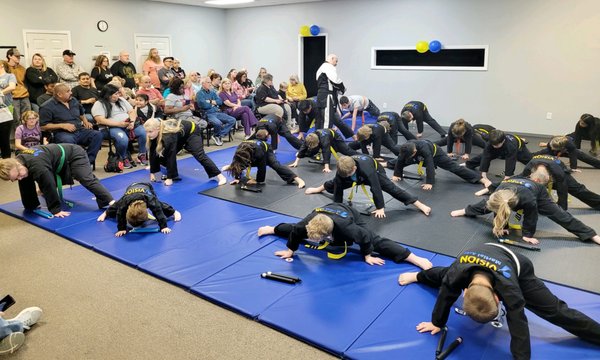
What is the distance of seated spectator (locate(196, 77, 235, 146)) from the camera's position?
871cm

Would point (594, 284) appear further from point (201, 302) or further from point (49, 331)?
point (49, 331)

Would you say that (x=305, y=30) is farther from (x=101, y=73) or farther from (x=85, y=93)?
(x=85, y=93)

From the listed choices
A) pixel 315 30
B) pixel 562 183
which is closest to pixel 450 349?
pixel 562 183

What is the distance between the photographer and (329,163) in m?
6.86

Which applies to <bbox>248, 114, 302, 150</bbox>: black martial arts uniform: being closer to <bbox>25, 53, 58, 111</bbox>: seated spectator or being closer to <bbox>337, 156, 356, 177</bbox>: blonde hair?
<bbox>337, 156, 356, 177</bbox>: blonde hair

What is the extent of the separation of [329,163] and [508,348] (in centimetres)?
444

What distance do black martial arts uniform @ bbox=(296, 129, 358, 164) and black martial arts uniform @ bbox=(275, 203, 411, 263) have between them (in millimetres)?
2660

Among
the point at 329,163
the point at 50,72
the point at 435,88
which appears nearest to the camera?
the point at 329,163

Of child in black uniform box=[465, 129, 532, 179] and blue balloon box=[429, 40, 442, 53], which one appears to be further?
blue balloon box=[429, 40, 442, 53]

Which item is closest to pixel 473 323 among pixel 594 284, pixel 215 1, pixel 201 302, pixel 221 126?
pixel 594 284

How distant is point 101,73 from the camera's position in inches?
352

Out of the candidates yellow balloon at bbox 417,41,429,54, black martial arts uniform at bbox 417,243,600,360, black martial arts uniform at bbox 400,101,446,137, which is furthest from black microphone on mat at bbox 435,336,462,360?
yellow balloon at bbox 417,41,429,54

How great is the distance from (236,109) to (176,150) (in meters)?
3.53

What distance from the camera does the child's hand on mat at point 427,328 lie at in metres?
2.81
